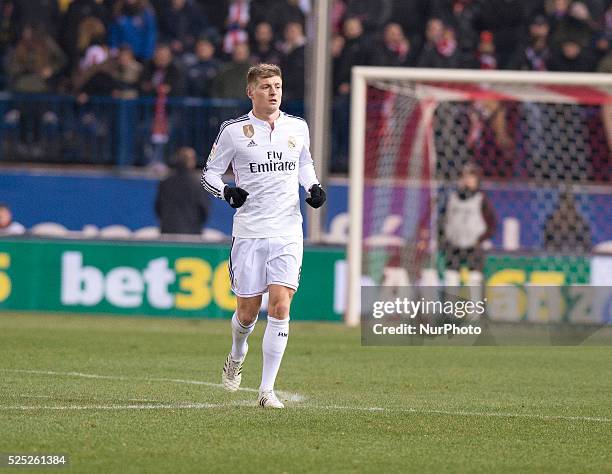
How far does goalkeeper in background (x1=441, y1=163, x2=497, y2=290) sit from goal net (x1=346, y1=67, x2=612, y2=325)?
1cm

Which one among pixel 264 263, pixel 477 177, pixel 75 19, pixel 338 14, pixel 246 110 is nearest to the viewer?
pixel 264 263

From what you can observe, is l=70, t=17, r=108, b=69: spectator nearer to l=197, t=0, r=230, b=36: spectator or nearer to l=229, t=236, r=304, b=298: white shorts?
l=197, t=0, r=230, b=36: spectator

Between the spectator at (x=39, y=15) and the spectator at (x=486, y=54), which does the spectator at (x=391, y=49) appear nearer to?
the spectator at (x=486, y=54)

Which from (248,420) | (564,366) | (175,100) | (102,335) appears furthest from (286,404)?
(175,100)

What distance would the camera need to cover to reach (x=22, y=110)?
21.9 m

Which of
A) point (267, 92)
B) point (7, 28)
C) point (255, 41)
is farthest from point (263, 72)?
point (7, 28)

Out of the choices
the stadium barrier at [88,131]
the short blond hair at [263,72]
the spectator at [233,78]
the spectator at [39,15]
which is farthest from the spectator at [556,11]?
the short blond hair at [263,72]

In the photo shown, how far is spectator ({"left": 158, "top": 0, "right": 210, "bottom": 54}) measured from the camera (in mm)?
22188

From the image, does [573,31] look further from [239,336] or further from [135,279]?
[239,336]

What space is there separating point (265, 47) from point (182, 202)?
115 inches

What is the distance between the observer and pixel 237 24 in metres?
22.0

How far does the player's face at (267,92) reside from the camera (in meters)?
9.59

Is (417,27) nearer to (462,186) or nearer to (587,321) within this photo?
(462,186)

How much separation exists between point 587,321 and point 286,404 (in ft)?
24.8
